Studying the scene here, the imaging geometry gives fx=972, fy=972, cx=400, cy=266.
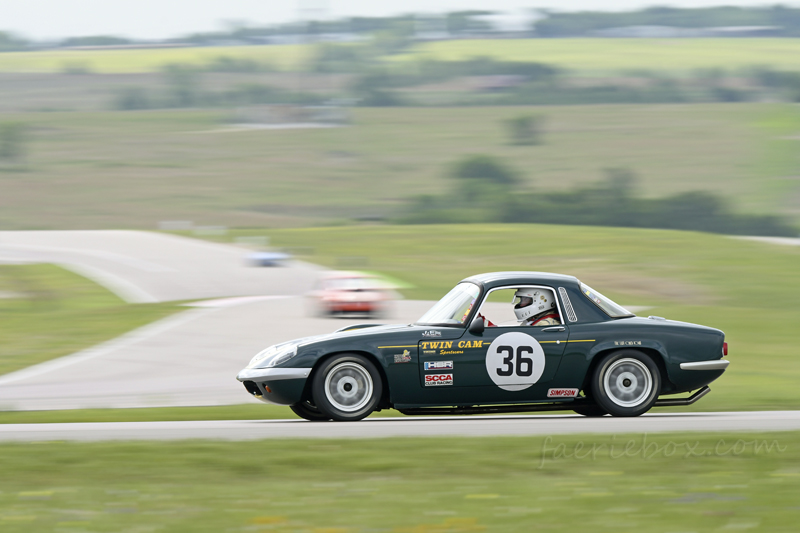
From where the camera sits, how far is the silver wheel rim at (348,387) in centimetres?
894

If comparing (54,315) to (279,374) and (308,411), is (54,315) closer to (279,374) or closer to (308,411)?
(308,411)

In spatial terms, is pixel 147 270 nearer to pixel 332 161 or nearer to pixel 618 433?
pixel 618 433

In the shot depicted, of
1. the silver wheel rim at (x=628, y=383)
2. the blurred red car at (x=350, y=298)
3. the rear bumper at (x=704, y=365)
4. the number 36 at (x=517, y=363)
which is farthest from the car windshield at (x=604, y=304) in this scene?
the blurred red car at (x=350, y=298)

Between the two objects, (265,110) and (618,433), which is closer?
(618,433)

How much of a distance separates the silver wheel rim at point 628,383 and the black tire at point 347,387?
2215 mm

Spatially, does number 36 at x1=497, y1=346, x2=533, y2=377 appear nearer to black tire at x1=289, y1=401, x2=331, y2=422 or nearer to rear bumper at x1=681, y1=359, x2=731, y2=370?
rear bumper at x1=681, y1=359, x2=731, y2=370

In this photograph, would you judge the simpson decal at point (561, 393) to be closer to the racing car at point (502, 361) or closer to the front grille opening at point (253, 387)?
the racing car at point (502, 361)

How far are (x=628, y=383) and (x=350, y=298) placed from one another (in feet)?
57.6

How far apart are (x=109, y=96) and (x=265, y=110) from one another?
2342 centimetres

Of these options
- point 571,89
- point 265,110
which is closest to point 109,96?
point 265,110

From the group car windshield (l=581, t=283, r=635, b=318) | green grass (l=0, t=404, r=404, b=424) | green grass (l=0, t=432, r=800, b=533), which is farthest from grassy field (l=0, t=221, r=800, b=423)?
green grass (l=0, t=432, r=800, b=533)

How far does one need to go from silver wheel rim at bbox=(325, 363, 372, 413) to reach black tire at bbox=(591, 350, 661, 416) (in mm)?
2170

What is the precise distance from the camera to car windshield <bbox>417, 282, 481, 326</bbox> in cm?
920

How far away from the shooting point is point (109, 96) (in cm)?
11812
